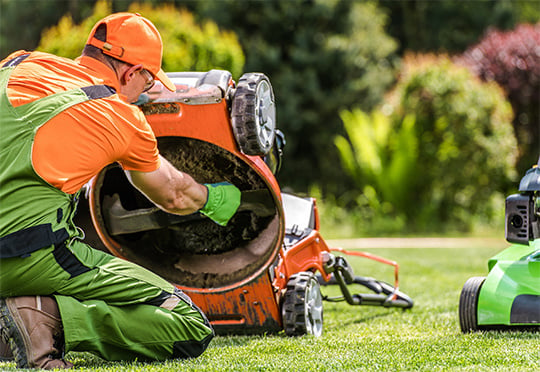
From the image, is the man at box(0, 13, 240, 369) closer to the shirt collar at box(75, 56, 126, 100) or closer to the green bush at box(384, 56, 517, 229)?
the shirt collar at box(75, 56, 126, 100)

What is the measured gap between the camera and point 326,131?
1769 cm

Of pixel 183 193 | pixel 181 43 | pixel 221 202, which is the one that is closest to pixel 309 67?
pixel 181 43

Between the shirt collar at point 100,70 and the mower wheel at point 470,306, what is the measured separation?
1863 millimetres

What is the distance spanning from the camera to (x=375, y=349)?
3234 millimetres

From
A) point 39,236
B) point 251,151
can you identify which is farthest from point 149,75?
point 39,236

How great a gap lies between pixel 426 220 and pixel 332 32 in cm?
727

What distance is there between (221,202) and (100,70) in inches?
36.5

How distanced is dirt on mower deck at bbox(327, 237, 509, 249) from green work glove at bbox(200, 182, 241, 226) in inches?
226

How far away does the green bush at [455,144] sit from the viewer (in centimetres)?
1146

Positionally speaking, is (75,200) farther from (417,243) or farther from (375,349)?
(417,243)

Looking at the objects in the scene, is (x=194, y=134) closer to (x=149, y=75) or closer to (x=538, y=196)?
(x=149, y=75)

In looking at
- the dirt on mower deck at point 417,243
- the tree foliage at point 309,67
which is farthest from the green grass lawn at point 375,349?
the tree foliage at point 309,67

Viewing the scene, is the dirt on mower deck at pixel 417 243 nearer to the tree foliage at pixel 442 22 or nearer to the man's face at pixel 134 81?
the man's face at pixel 134 81

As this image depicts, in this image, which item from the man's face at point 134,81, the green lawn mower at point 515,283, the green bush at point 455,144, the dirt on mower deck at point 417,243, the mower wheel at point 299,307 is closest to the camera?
the man's face at point 134,81
